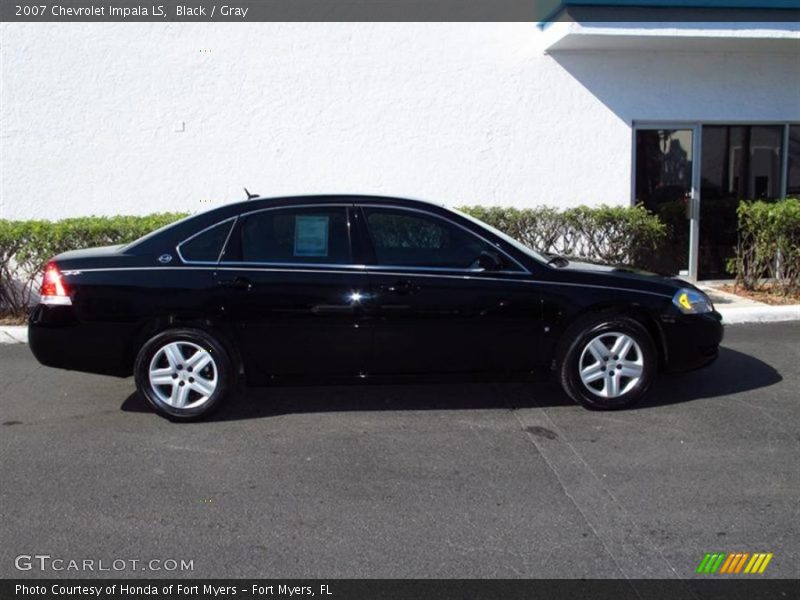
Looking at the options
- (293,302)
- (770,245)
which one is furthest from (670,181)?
(293,302)

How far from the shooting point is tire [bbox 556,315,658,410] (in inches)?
215

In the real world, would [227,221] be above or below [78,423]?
above

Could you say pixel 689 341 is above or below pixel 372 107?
below

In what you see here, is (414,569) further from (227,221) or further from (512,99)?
(512,99)

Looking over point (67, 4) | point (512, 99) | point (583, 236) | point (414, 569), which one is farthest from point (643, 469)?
point (67, 4)

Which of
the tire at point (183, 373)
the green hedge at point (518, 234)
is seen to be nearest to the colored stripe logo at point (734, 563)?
the tire at point (183, 373)

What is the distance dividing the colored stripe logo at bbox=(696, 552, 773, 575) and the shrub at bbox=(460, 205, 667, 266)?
6.08 meters

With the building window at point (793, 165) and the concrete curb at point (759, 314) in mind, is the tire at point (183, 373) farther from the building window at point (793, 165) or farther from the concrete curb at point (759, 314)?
the building window at point (793, 165)

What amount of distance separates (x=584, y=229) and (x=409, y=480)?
228 inches

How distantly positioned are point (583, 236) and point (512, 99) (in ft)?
6.37

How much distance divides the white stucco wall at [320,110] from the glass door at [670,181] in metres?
0.29

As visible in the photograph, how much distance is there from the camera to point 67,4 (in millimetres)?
9344

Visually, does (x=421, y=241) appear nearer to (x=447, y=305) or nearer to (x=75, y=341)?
(x=447, y=305)

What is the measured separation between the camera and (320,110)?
955 centimetres
